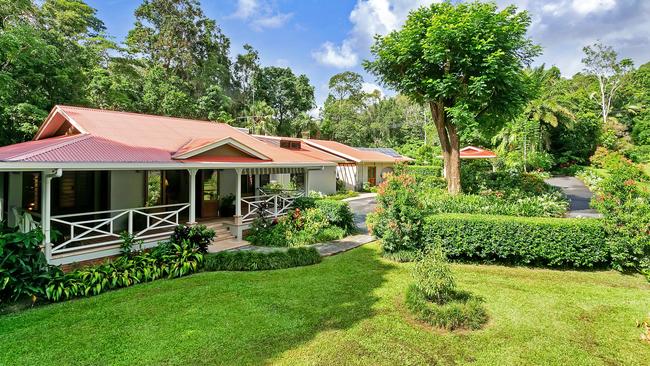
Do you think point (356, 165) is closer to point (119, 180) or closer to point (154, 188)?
point (154, 188)

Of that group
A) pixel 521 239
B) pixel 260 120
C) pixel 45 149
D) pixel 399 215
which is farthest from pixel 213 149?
pixel 260 120

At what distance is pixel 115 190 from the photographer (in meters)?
12.5

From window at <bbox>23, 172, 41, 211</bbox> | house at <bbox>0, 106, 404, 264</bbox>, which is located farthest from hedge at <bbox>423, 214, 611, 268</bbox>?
window at <bbox>23, 172, 41, 211</bbox>

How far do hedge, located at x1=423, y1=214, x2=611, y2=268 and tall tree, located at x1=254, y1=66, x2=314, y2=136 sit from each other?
4259 cm

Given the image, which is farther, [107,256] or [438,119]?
[438,119]

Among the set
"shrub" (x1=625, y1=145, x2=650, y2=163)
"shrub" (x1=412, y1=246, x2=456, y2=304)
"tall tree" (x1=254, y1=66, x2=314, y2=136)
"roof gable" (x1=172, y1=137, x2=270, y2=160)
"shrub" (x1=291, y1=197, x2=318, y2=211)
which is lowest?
"shrub" (x1=412, y1=246, x2=456, y2=304)

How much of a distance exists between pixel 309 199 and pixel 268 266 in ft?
20.8

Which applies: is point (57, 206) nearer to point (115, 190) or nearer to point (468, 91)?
point (115, 190)

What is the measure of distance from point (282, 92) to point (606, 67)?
163 feet

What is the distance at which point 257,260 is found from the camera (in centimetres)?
1057

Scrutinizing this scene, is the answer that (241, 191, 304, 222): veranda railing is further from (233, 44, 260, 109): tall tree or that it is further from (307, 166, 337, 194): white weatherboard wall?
(233, 44, 260, 109): tall tree

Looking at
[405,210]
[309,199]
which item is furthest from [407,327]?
[309,199]

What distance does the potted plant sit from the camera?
1573cm

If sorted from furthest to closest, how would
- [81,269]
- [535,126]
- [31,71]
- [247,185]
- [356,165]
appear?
[535,126] → [356,165] → [31,71] → [247,185] → [81,269]
